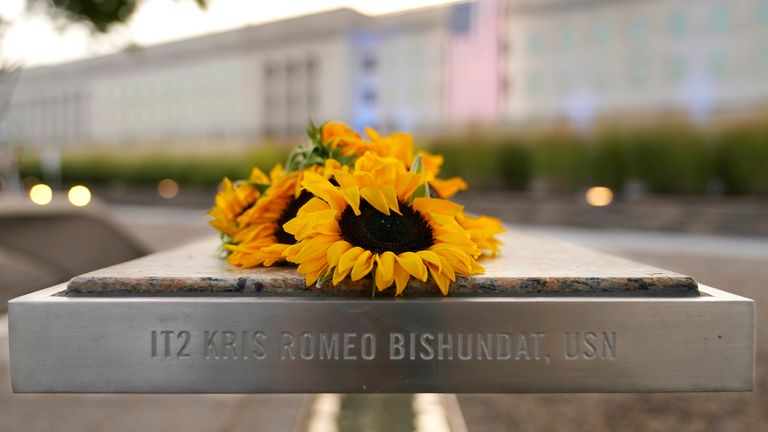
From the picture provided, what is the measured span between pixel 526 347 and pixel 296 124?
75.5 feet

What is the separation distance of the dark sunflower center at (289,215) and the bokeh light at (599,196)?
4.88 m

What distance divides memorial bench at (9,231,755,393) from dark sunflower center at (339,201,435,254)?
5 centimetres

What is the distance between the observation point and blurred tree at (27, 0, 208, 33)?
8.48 feet

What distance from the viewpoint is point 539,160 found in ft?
19.7

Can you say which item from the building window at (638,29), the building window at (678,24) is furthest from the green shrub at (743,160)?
the building window at (638,29)

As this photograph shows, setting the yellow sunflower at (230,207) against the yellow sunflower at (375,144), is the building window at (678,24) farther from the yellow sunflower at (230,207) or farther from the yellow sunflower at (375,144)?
the yellow sunflower at (230,207)

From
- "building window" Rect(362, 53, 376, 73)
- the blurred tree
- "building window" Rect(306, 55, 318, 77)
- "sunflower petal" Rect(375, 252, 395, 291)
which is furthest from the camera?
"building window" Rect(306, 55, 318, 77)

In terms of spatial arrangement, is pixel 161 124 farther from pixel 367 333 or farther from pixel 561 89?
pixel 367 333

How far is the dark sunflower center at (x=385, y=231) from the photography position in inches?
21.0

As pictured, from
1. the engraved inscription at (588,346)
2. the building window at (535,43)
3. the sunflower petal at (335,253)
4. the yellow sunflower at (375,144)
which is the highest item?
the building window at (535,43)

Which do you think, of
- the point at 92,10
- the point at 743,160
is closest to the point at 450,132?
the point at 743,160

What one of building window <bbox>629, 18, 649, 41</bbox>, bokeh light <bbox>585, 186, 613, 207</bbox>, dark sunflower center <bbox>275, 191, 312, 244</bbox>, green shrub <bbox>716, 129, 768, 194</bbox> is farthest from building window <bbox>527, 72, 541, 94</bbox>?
dark sunflower center <bbox>275, 191, 312, 244</bbox>

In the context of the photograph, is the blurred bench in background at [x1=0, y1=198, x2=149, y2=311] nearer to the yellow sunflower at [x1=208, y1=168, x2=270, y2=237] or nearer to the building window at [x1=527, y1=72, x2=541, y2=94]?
the yellow sunflower at [x1=208, y1=168, x2=270, y2=237]

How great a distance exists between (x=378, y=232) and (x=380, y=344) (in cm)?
10
